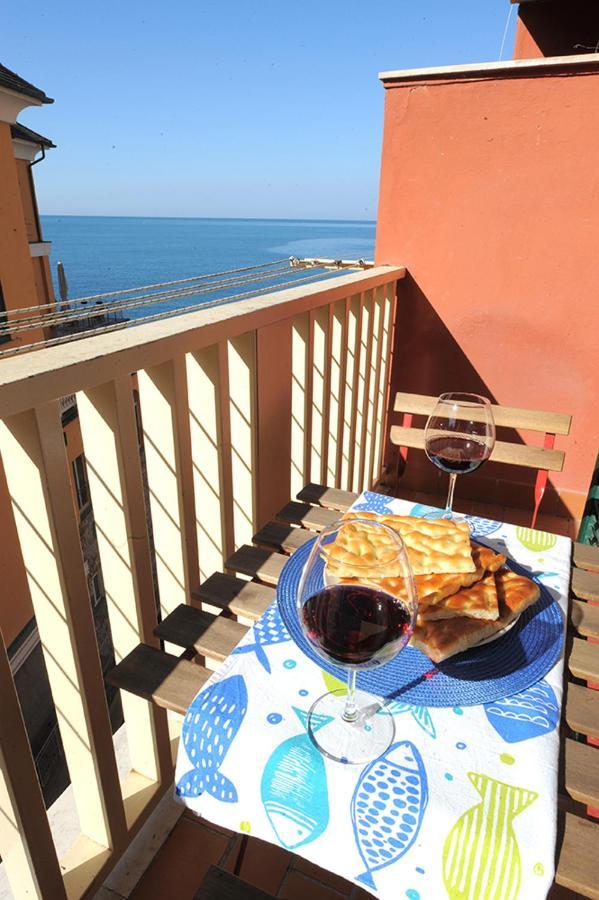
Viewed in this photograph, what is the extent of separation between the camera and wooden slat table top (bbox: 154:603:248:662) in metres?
0.98

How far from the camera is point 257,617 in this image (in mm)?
1021

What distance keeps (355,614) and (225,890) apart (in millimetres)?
461

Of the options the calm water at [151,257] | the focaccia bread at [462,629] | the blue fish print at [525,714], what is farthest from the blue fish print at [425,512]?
the calm water at [151,257]

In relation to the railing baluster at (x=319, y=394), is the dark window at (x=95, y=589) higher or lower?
lower

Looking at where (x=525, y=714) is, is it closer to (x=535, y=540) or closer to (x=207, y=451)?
(x=535, y=540)

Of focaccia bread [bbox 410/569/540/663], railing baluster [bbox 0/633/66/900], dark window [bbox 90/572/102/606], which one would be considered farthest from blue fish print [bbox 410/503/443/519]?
dark window [bbox 90/572/102/606]

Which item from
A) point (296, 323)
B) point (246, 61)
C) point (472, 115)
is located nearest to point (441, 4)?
point (472, 115)

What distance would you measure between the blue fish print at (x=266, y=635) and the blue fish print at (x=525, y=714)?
32cm

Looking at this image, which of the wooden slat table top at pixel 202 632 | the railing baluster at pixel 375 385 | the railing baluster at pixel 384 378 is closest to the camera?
the wooden slat table top at pixel 202 632

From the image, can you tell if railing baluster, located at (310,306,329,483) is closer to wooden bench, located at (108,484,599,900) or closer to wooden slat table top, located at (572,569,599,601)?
wooden bench, located at (108,484,599,900)

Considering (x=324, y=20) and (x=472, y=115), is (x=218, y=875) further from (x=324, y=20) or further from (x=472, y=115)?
(x=324, y=20)

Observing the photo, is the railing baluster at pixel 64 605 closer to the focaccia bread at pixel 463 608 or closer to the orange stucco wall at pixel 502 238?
the focaccia bread at pixel 463 608

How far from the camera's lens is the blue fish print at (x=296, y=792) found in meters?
0.58

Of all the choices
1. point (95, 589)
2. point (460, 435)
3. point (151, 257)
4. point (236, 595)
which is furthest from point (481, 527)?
point (151, 257)
